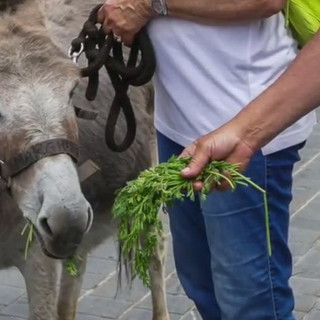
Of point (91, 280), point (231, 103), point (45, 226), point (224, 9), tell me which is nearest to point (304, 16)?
point (224, 9)

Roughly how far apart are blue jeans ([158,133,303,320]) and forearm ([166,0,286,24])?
0.42 m

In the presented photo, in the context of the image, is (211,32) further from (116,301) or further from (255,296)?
(116,301)

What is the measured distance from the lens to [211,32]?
3.06 m

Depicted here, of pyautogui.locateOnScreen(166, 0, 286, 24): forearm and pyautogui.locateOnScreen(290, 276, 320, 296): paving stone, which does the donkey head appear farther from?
pyautogui.locateOnScreen(290, 276, 320, 296): paving stone

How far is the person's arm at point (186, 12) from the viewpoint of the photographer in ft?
9.66

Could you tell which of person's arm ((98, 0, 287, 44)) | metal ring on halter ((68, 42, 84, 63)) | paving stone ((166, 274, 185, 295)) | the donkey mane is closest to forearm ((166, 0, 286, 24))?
person's arm ((98, 0, 287, 44))

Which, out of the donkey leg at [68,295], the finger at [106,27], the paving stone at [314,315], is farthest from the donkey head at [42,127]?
the paving stone at [314,315]

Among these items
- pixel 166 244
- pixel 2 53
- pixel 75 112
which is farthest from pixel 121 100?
pixel 166 244

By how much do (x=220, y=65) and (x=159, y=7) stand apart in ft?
0.85

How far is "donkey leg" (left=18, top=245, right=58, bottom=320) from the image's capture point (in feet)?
13.5

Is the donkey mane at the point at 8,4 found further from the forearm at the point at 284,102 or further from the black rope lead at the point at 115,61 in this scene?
the forearm at the point at 284,102

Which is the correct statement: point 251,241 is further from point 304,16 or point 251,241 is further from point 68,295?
point 68,295

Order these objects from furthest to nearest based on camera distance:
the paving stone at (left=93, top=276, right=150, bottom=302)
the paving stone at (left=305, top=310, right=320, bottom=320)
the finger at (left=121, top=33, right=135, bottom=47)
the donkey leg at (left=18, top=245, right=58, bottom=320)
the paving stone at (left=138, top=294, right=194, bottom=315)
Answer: the paving stone at (left=93, top=276, right=150, bottom=302)
the paving stone at (left=138, top=294, right=194, bottom=315)
the paving stone at (left=305, top=310, right=320, bottom=320)
the donkey leg at (left=18, top=245, right=58, bottom=320)
the finger at (left=121, top=33, right=135, bottom=47)

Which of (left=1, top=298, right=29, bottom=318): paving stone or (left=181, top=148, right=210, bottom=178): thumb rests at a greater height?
(left=181, top=148, right=210, bottom=178): thumb
